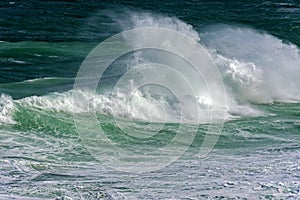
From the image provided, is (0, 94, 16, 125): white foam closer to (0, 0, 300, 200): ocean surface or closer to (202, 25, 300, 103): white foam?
(0, 0, 300, 200): ocean surface

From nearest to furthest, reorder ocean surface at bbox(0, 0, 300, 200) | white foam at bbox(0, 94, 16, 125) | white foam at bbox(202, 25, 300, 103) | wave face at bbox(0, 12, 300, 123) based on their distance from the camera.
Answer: ocean surface at bbox(0, 0, 300, 200)
white foam at bbox(0, 94, 16, 125)
wave face at bbox(0, 12, 300, 123)
white foam at bbox(202, 25, 300, 103)

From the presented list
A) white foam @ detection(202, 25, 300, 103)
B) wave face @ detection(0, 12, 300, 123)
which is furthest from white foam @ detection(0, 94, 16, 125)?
white foam @ detection(202, 25, 300, 103)

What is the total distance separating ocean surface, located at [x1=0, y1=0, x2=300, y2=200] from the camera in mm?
10227

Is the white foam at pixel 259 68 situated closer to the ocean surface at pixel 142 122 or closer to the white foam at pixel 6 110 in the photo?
the ocean surface at pixel 142 122

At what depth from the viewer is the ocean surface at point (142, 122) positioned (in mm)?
10227

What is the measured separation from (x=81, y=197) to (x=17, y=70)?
1217 cm

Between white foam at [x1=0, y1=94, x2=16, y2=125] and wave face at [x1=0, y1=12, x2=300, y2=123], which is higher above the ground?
wave face at [x1=0, y1=12, x2=300, y2=123]

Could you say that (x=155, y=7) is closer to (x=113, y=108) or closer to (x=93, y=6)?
(x=93, y=6)

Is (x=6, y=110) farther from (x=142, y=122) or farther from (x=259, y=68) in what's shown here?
(x=259, y=68)

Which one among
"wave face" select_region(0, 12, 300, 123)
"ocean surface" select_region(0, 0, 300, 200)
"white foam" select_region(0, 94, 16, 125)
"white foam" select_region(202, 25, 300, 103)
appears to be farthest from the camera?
"white foam" select_region(202, 25, 300, 103)

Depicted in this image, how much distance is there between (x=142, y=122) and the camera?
614 inches

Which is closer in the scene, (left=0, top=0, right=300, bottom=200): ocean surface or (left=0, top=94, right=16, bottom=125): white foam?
(left=0, top=0, right=300, bottom=200): ocean surface

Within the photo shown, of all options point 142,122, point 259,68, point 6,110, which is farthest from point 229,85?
point 6,110

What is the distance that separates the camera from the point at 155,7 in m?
37.9
